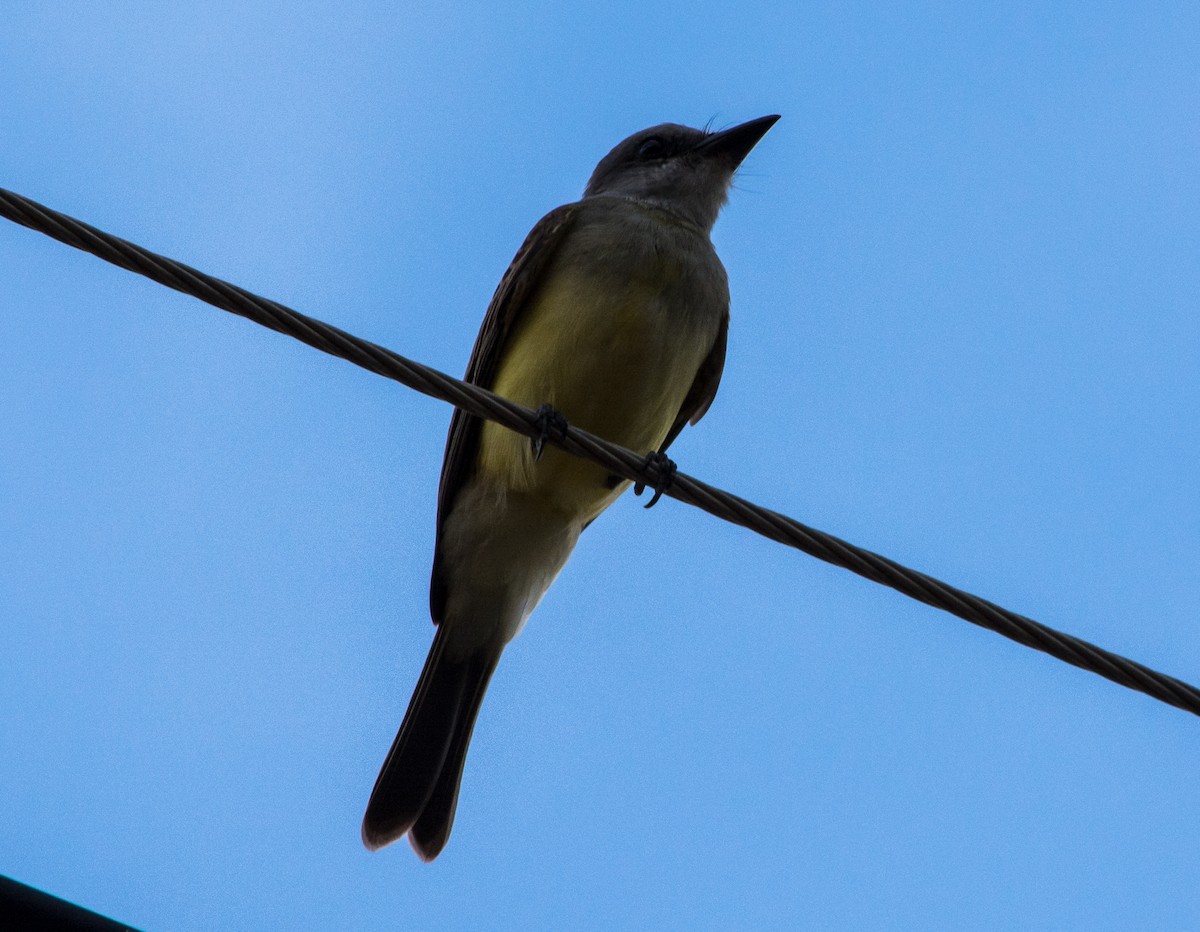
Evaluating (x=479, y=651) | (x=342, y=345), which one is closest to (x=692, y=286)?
(x=479, y=651)

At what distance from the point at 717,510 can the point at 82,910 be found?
5.56 ft

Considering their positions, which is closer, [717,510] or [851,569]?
[851,569]

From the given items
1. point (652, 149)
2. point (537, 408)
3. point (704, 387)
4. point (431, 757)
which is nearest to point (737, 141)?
point (652, 149)

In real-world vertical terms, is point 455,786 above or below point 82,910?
above

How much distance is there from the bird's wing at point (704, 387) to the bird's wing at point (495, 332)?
2.59 ft

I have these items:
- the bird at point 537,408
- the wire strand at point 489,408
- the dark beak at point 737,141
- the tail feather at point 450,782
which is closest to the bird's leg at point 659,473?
the bird at point 537,408

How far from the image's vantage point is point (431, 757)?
5512mm

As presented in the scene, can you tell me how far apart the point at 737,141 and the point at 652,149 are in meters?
0.44

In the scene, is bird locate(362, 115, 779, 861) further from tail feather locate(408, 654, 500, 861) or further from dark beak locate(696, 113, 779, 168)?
dark beak locate(696, 113, 779, 168)

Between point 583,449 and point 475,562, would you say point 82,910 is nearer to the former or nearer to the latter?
point 583,449

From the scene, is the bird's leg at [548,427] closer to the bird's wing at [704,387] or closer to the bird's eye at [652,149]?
the bird's wing at [704,387]

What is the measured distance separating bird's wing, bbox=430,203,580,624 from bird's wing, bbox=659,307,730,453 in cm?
79

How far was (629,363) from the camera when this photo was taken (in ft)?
16.2

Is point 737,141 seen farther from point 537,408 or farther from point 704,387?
point 537,408
